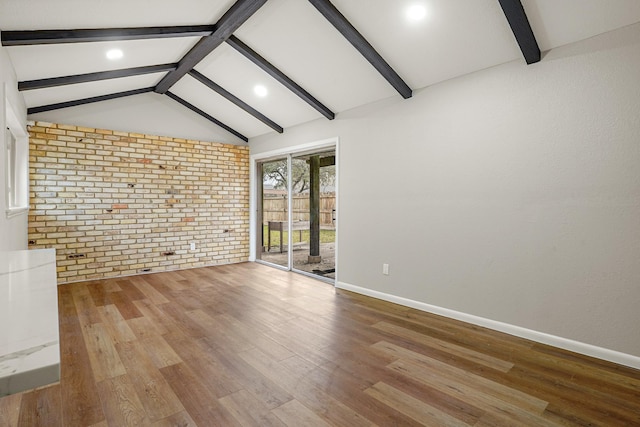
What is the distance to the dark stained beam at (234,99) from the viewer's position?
4414mm

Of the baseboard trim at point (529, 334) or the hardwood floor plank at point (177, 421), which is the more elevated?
the baseboard trim at point (529, 334)

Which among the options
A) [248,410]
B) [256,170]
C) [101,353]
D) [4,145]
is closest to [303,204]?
[256,170]

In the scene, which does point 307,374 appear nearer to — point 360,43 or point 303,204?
point 360,43

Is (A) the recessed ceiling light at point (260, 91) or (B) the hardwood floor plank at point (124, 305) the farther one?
(A) the recessed ceiling light at point (260, 91)

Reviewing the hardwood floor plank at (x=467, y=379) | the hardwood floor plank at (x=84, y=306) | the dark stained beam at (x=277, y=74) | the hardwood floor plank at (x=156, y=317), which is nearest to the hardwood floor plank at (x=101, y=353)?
the hardwood floor plank at (x=84, y=306)

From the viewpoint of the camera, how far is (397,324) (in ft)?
10.0

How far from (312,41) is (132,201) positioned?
3.50 m

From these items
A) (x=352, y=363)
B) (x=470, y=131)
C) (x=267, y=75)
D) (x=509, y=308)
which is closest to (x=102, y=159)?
(x=267, y=75)

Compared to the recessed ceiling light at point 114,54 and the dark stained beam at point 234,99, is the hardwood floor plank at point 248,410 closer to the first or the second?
the recessed ceiling light at point 114,54

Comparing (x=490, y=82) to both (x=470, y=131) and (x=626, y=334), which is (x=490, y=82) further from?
(x=626, y=334)

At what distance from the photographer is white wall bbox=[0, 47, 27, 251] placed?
2549 millimetres

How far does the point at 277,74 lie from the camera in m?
3.83

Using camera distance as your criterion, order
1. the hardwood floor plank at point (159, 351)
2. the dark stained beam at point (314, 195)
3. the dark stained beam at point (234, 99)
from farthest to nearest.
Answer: the dark stained beam at point (314, 195) < the dark stained beam at point (234, 99) < the hardwood floor plank at point (159, 351)

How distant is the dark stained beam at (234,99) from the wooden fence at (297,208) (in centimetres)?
118
